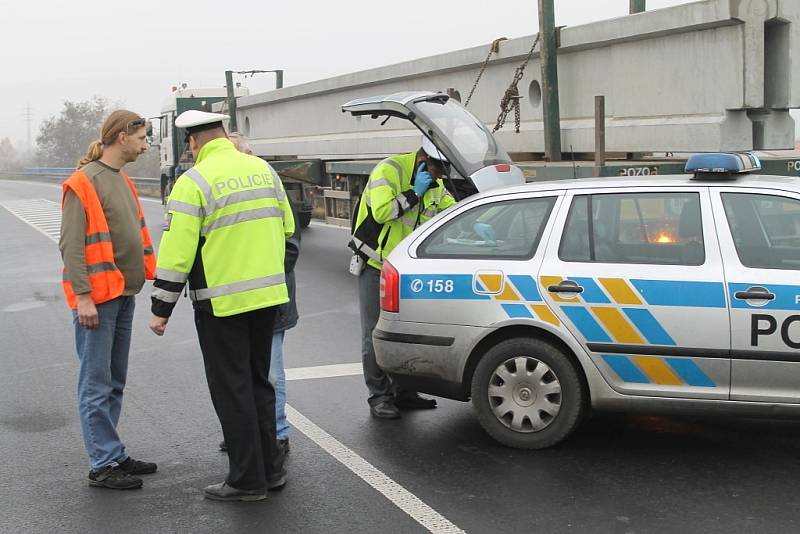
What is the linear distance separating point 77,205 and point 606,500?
2.94 m

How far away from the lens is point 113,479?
552cm

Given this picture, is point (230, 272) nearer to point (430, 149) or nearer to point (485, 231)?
point (485, 231)

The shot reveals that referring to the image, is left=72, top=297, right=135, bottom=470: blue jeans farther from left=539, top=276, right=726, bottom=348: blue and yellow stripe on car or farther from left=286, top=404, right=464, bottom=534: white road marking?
left=539, top=276, right=726, bottom=348: blue and yellow stripe on car

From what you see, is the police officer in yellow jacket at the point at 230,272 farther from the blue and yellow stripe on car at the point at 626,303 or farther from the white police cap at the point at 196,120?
the blue and yellow stripe on car at the point at 626,303

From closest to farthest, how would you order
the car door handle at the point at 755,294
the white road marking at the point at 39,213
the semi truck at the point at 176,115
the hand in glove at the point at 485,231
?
the car door handle at the point at 755,294 → the hand in glove at the point at 485,231 → the white road marking at the point at 39,213 → the semi truck at the point at 176,115

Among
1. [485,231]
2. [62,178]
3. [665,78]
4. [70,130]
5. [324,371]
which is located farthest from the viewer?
[70,130]

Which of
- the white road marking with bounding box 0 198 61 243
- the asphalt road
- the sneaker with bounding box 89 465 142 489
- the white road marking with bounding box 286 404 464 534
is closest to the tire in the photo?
the asphalt road

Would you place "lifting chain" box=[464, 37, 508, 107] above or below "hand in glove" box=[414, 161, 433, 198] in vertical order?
above

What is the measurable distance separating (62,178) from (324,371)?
53256 mm

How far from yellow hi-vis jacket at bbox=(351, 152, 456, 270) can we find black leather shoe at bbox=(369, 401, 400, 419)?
86 centimetres

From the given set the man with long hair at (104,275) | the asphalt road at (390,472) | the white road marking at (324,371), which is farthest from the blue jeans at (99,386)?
the white road marking at (324,371)

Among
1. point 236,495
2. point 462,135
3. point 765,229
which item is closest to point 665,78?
point 462,135

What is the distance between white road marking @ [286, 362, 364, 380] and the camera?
8.11 m

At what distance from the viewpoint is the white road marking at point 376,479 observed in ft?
16.1
